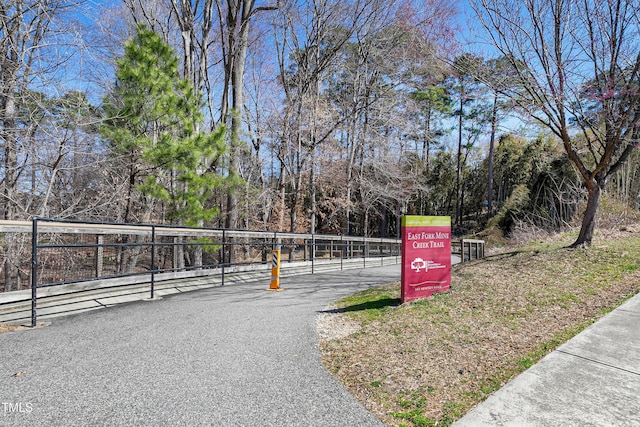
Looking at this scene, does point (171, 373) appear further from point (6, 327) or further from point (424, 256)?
point (424, 256)

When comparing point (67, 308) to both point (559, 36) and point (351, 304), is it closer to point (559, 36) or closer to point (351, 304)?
point (351, 304)

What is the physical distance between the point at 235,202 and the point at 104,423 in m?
11.1

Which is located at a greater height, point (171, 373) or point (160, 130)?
point (160, 130)

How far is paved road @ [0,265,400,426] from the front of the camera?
263cm

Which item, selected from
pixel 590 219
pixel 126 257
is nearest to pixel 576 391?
pixel 590 219

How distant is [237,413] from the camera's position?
2676 millimetres

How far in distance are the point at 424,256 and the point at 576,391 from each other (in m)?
3.18

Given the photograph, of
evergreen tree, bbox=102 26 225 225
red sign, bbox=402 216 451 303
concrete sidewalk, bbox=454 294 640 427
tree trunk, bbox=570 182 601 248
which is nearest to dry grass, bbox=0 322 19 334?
concrete sidewalk, bbox=454 294 640 427

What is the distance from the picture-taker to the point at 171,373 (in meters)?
3.35

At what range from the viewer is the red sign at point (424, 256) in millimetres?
5656

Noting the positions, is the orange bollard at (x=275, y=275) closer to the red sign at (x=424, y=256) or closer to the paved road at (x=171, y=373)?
the paved road at (x=171, y=373)

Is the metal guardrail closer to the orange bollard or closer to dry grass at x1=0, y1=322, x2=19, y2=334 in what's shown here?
dry grass at x1=0, y1=322, x2=19, y2=334

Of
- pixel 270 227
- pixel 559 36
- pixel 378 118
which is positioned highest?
pixel 378 118

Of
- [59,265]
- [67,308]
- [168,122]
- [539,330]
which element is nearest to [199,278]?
[67,308]
